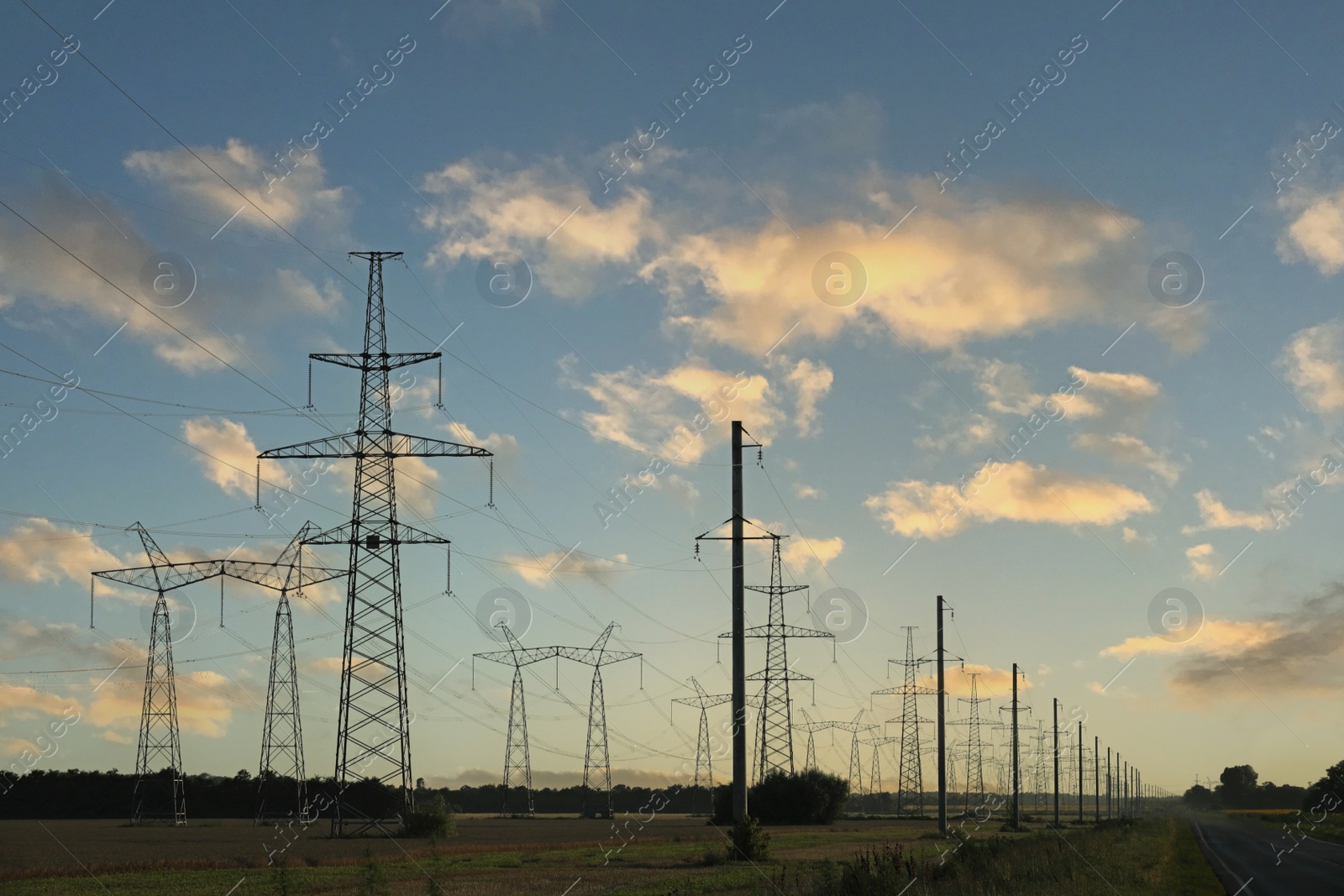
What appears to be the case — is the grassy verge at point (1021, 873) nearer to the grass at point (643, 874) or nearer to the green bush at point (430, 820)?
the grass at point (643, 874)

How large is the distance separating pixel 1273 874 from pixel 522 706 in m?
85.6

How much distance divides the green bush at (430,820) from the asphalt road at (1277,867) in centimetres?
3827

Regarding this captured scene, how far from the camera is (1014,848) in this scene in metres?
43.4

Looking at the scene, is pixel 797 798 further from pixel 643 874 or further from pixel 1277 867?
pixel 643 874

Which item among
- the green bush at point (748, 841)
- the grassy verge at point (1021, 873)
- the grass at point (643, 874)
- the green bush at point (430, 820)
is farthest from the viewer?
the green bush at point (430, 820)

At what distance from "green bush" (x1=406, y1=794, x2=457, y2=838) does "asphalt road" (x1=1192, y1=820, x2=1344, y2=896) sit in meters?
38.3

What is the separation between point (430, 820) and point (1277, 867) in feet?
137

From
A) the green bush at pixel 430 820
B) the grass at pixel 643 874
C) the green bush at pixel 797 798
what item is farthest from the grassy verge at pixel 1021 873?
the green bush at pixel 797 798

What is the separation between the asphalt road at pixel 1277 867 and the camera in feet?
119

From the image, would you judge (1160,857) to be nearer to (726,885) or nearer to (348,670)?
(726,885)

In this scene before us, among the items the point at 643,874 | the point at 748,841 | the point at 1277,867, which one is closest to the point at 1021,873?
the point at 748,841

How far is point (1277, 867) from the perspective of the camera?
50.2 metres

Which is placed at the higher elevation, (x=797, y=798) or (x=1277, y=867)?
(x=1277, y=867)

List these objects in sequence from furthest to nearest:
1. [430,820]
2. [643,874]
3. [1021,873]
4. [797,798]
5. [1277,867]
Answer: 1. [797,798]
2. [430,820]
3. [1277,867]
4. [643,874]
5. [1021,873]
